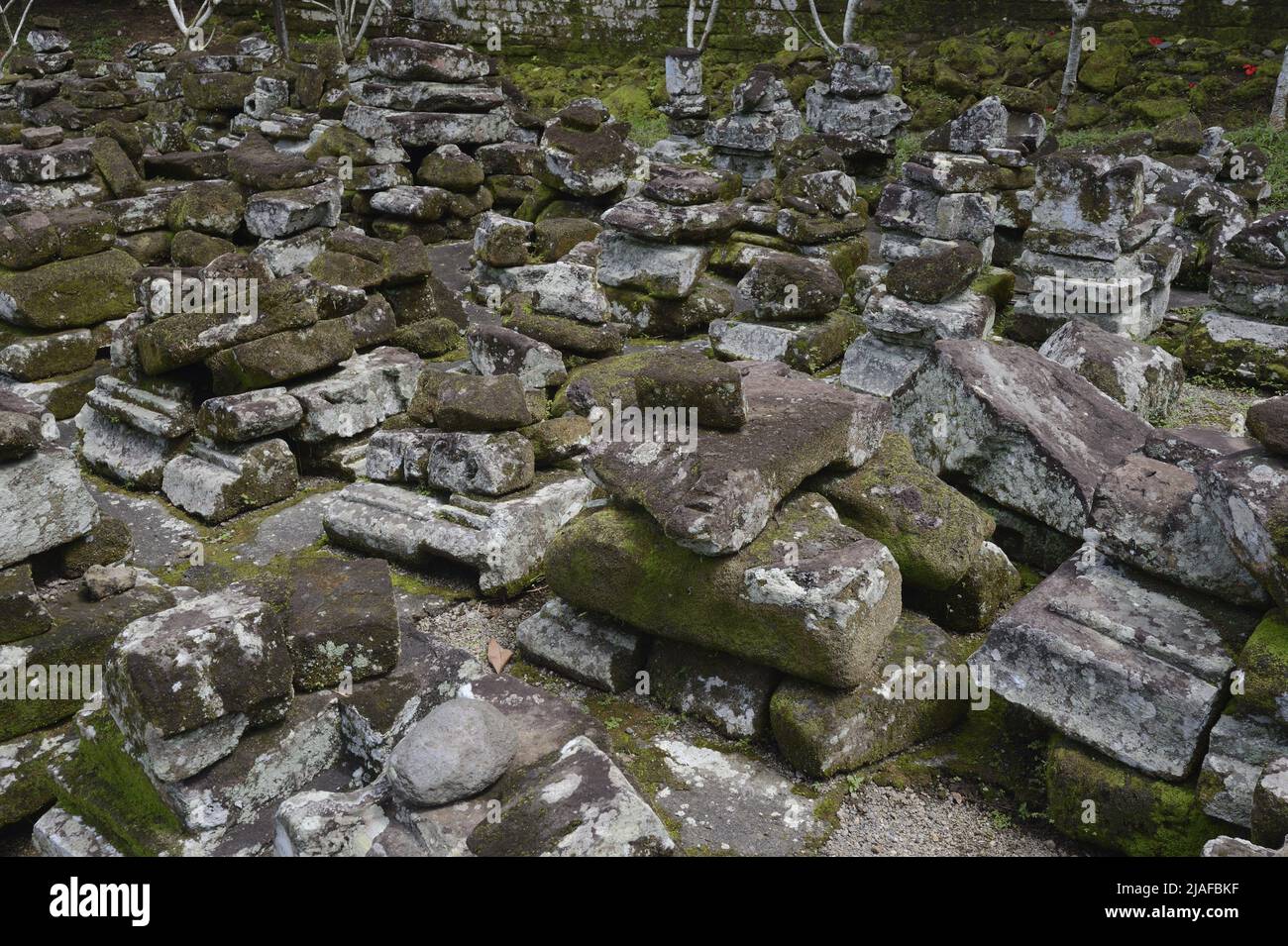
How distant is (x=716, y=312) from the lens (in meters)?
8.68

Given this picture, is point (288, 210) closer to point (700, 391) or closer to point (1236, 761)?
point (700, 391)

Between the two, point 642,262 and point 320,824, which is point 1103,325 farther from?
point 320,824

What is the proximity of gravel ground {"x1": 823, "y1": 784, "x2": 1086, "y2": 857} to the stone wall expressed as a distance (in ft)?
52.9

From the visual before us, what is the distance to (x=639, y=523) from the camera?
14.6 feet

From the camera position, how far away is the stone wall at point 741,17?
17.9 m

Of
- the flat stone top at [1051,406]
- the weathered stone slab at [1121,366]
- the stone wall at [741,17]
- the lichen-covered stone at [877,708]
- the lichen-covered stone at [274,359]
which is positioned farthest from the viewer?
the stone wall at [741,17]

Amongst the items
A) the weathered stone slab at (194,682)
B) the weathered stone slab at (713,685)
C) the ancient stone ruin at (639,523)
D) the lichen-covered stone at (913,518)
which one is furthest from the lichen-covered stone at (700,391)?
the weathered stone slab at (194,682)

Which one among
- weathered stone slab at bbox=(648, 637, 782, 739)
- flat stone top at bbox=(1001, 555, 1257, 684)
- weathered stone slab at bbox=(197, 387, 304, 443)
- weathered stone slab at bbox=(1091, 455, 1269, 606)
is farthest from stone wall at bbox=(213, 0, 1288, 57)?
flat stone top at bbox=(1001, 555, 1257, 684)

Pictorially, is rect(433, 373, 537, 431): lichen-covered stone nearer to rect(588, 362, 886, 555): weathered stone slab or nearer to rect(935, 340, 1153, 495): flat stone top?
rect(588, 362, 886, 555): weathered stone slab

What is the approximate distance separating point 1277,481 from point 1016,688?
111cm

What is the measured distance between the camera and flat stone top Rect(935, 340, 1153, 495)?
515cm

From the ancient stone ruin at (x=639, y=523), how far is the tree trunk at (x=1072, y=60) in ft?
19.2

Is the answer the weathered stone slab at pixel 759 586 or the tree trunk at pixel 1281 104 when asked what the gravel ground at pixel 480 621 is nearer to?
the weathered stone slab at pixel 759 586

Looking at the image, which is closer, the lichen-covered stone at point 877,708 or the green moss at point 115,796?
the green moss at point 115,796
